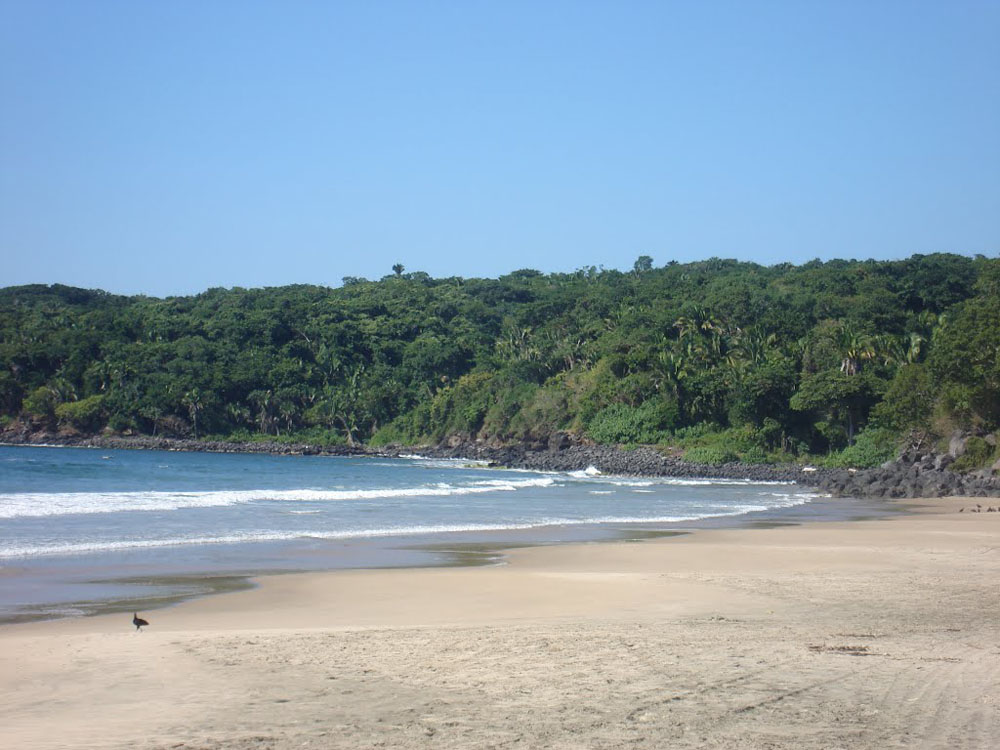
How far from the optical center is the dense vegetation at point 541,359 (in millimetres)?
65625

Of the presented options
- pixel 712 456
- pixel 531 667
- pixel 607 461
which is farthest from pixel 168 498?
pixel 607 461

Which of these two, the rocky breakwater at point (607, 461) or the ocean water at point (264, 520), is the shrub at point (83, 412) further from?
the ocean water at point (264, 520)

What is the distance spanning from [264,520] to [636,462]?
46067 millimetres

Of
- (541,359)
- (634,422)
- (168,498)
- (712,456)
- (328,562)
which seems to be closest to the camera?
(328,562)

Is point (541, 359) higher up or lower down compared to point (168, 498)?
higher up

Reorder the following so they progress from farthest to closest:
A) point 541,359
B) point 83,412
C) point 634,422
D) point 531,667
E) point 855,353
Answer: point 83,412
point 541,359
point 634,422
point 855,353
point 531,667

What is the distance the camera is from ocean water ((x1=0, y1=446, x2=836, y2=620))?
16531mm

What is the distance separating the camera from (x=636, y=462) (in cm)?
6981

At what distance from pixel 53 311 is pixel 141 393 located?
2652 cm

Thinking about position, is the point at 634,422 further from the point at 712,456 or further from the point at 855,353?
the point at 855,353

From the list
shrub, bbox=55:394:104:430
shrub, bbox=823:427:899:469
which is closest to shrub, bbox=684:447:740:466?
shrub, bbox=823:427:899:469

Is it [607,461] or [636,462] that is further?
[607,461]

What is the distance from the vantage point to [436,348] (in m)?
111

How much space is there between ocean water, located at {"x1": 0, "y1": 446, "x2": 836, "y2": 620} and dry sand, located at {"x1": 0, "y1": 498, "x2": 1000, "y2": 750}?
279cm
